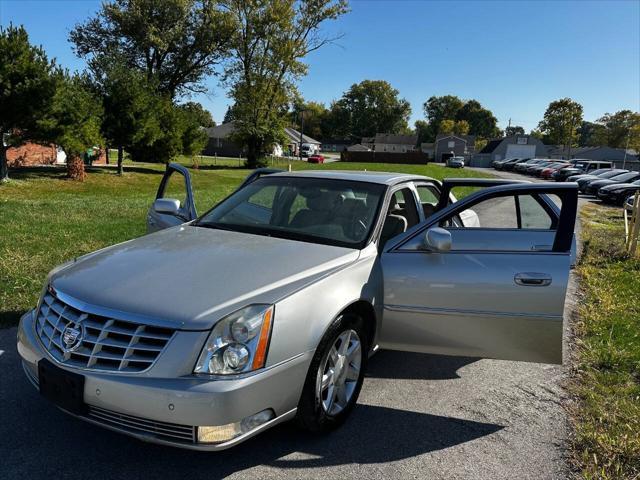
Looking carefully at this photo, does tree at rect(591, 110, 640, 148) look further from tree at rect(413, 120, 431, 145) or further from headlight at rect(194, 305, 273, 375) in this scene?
headlight at rect(194, 305, 273, 375)

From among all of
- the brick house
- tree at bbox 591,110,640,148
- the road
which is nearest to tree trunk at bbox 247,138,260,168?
the brick house

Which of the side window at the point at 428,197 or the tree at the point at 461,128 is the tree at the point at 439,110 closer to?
the tree at the point at 461,128

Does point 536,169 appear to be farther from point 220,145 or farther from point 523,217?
point 220,145

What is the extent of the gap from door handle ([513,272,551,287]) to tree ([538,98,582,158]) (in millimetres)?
101560

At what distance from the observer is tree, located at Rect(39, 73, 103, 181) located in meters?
17.9

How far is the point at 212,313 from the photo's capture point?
8.13 ft

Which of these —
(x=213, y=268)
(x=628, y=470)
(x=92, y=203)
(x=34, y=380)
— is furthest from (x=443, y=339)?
(x=92, y=203)

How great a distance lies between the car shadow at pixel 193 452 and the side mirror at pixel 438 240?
1164 millimetres

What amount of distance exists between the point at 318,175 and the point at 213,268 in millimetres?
1710

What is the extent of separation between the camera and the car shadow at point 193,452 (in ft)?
8.75

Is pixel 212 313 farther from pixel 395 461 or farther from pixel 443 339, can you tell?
pixel 443 339

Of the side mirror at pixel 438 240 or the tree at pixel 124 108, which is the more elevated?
the tree at pixel 124 108

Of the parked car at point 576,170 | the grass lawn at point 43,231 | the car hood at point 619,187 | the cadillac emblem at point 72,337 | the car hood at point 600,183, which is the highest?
the parked car at point 576,170

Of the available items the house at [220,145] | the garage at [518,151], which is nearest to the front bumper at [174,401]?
the house at [220,145]
